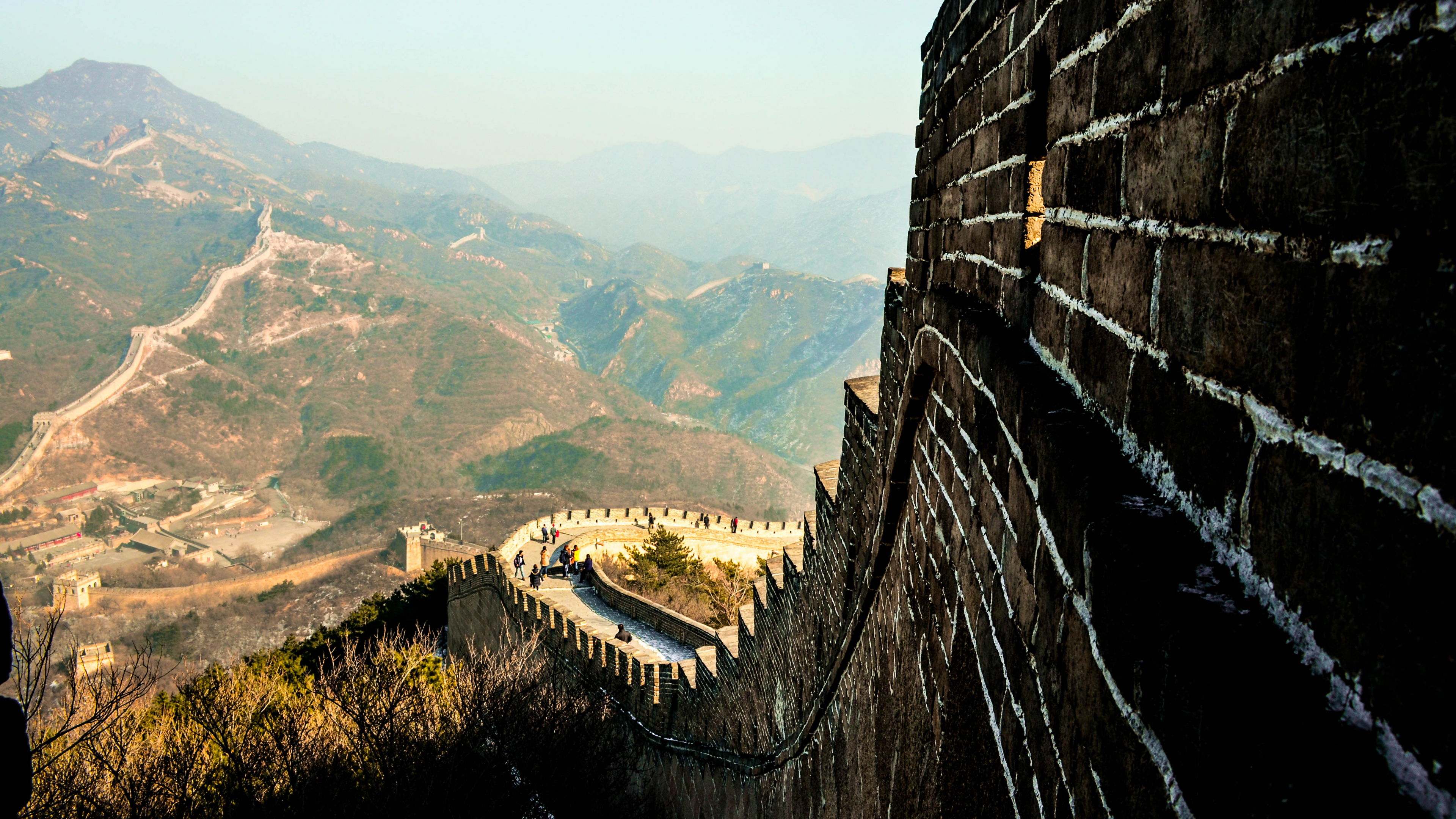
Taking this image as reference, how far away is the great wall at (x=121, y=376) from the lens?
219 feet

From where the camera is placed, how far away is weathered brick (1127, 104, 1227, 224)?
2.61ft

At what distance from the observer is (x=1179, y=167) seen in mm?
875

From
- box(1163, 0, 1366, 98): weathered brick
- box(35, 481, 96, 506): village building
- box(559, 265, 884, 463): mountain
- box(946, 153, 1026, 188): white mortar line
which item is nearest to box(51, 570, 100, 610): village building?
box(35, 481, 96, 506): village building

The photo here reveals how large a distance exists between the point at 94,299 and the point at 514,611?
126577 mm

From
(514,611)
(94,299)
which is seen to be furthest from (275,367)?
(514,611)

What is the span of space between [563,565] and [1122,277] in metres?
24.7

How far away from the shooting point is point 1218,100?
784 millimetres

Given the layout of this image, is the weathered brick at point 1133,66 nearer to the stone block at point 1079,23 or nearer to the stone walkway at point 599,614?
the stone block at point 1079,23

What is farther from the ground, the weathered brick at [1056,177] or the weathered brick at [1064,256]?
the weathered brick at [1056,177]

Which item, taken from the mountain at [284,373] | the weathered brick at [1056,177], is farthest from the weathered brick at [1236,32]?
the mountain at [284,373]

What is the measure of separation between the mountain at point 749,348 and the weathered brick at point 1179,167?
113m

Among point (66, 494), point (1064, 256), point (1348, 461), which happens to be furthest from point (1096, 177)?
point (66, 494)

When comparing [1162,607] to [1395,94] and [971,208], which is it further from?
[971,208]

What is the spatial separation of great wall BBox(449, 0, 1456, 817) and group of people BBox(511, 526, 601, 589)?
2004cm
